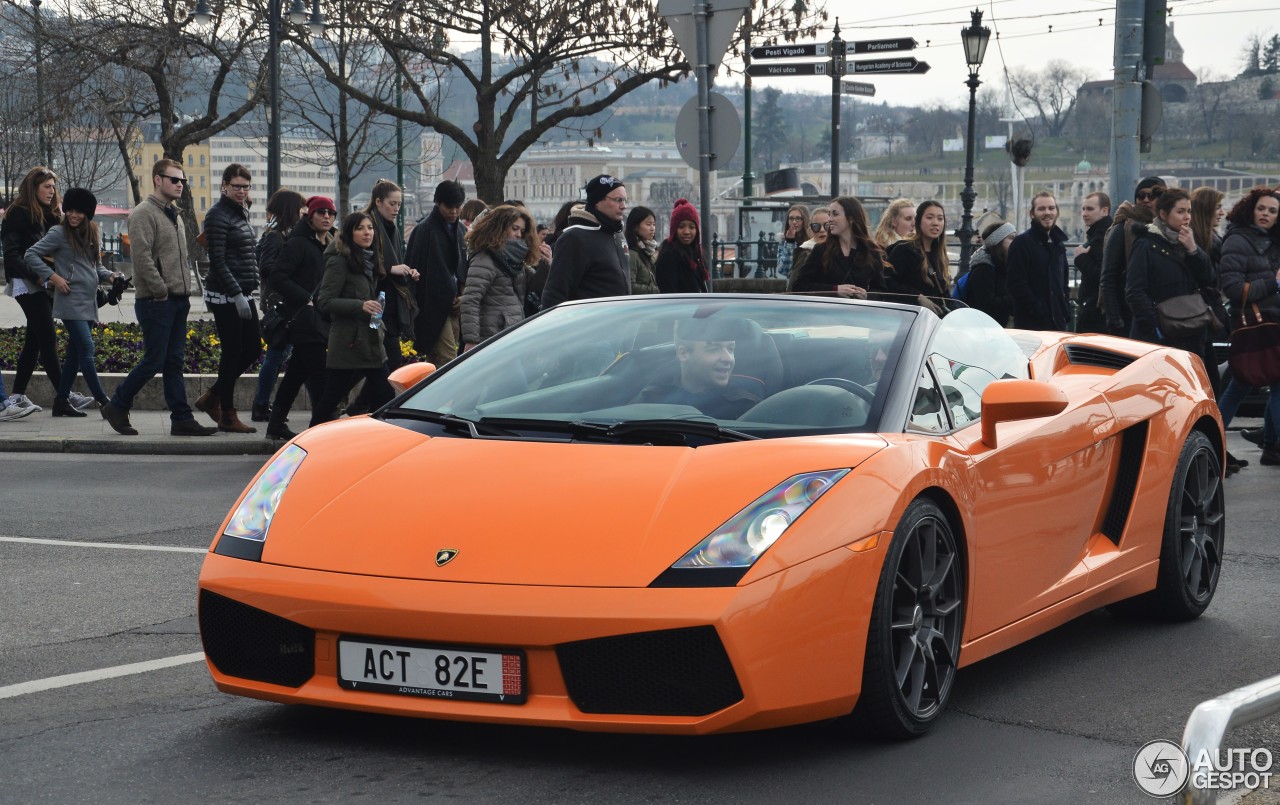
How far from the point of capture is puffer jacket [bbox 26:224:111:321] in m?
13.4

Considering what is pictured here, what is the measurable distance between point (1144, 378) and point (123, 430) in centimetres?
814

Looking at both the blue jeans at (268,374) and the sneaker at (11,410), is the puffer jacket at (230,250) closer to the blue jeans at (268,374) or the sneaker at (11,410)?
the blue jeans at (268,374)

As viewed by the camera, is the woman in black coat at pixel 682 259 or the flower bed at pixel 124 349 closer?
the woman in black coat at pixel 682 259

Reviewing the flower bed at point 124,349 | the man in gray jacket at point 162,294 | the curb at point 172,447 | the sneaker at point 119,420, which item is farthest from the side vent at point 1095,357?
the flower bed at point 124,349

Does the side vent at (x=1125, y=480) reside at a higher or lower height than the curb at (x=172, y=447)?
higher

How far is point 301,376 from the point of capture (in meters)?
12.4

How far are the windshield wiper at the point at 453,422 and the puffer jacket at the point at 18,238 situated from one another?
8.96m

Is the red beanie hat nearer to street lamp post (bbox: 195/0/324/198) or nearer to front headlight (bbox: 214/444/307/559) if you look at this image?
front headlight (bbox: 214/444/307/559)

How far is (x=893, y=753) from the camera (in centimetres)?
457

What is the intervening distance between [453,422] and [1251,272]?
24.6 feet

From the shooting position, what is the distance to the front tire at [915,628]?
448cm

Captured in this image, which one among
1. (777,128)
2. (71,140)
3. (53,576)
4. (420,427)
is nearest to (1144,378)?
(420,427)

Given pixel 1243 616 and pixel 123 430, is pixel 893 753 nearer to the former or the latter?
pixel 1243 616

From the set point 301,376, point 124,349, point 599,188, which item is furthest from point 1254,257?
point 124,349
